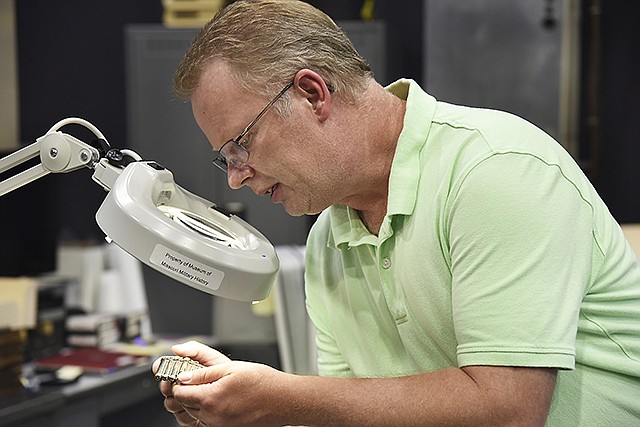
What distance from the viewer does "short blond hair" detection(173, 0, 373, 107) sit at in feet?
4.45

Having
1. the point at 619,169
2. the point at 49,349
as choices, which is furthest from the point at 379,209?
the point at 619,169

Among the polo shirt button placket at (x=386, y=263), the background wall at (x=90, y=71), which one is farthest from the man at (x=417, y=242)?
the background wall at (x=90, y=71)

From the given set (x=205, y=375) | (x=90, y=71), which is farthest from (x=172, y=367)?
(x=90, y=71)

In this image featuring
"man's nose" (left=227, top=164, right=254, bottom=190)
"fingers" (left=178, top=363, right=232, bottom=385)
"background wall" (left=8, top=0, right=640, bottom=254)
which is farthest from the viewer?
"background wall" (left=8, top=0, right=640, bottom=254)

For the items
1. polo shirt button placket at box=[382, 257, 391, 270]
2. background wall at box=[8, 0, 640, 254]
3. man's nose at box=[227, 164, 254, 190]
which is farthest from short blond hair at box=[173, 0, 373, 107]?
background wall at box=[8, 0, 640, 254]

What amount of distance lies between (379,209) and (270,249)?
28 cm

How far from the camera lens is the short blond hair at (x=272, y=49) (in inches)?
53.4

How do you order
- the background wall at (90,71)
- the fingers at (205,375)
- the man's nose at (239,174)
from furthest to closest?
1. the background wall at (90,71)
2. the man's nose at (239,174)
3. the fingers at (205,375)

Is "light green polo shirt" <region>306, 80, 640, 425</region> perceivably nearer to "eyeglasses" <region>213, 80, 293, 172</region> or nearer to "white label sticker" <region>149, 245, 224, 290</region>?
"eyeglasses" <region>213, 80, 293, 172</region>

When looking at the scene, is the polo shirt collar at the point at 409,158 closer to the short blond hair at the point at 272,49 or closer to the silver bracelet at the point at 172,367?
the short blond hair at the point at 272,49

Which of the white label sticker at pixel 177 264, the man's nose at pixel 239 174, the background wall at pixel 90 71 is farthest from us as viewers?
the background wall at pixel 90 71

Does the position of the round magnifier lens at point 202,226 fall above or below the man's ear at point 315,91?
below

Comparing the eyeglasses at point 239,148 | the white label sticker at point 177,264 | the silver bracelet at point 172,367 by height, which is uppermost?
the eyeglasses at point 239,148

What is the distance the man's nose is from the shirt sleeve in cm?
34
